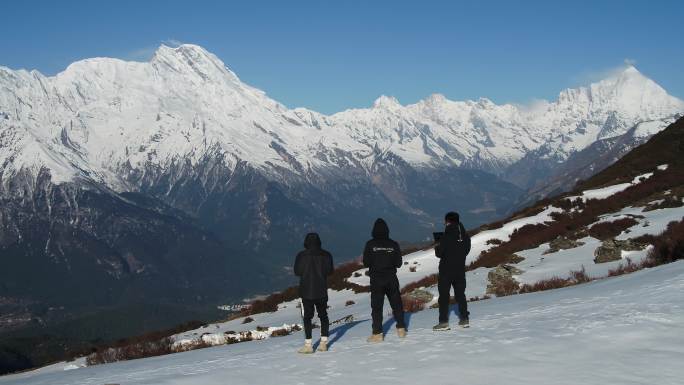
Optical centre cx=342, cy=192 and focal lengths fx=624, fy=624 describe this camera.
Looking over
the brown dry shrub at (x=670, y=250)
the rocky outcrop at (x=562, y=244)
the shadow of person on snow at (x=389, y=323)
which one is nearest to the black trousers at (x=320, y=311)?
the shadow of person on snow at (x=389, y=323)

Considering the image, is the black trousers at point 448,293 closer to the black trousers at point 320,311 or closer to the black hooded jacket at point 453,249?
the black hooded jacket at point 453,249

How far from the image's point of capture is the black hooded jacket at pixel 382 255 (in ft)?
51.2

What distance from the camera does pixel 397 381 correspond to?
10539 millimetres

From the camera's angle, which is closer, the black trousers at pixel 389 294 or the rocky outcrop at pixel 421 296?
the black trousers at pixel 389 294

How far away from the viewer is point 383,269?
1571 cm

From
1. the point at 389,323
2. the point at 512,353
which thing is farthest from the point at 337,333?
the point at 512,353

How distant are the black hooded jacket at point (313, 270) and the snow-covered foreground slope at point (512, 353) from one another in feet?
4.88

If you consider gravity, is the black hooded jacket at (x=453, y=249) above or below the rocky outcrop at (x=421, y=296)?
above

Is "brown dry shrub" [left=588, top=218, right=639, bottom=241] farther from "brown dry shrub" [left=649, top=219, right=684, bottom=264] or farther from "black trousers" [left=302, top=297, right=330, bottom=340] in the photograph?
"black trousers" [left=302, top=297, right=330, bottom=340]

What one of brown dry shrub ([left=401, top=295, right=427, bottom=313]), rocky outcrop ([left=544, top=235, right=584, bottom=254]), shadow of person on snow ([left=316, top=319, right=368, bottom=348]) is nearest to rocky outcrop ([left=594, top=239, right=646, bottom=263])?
rocky outcrop ([left=544, top=235, right=584, bottom=254])

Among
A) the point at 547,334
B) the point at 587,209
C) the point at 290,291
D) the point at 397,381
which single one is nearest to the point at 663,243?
the point at 547,334

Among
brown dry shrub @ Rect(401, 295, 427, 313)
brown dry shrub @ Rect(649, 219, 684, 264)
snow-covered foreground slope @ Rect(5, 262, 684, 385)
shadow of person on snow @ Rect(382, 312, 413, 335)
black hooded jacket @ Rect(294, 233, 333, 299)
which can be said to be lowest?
snow-covered foreground slope @ Rect(5, 262, 684, 385)

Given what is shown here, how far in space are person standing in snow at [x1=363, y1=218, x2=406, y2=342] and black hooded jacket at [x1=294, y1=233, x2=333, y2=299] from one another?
3.53ft

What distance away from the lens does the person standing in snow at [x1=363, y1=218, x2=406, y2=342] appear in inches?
611
